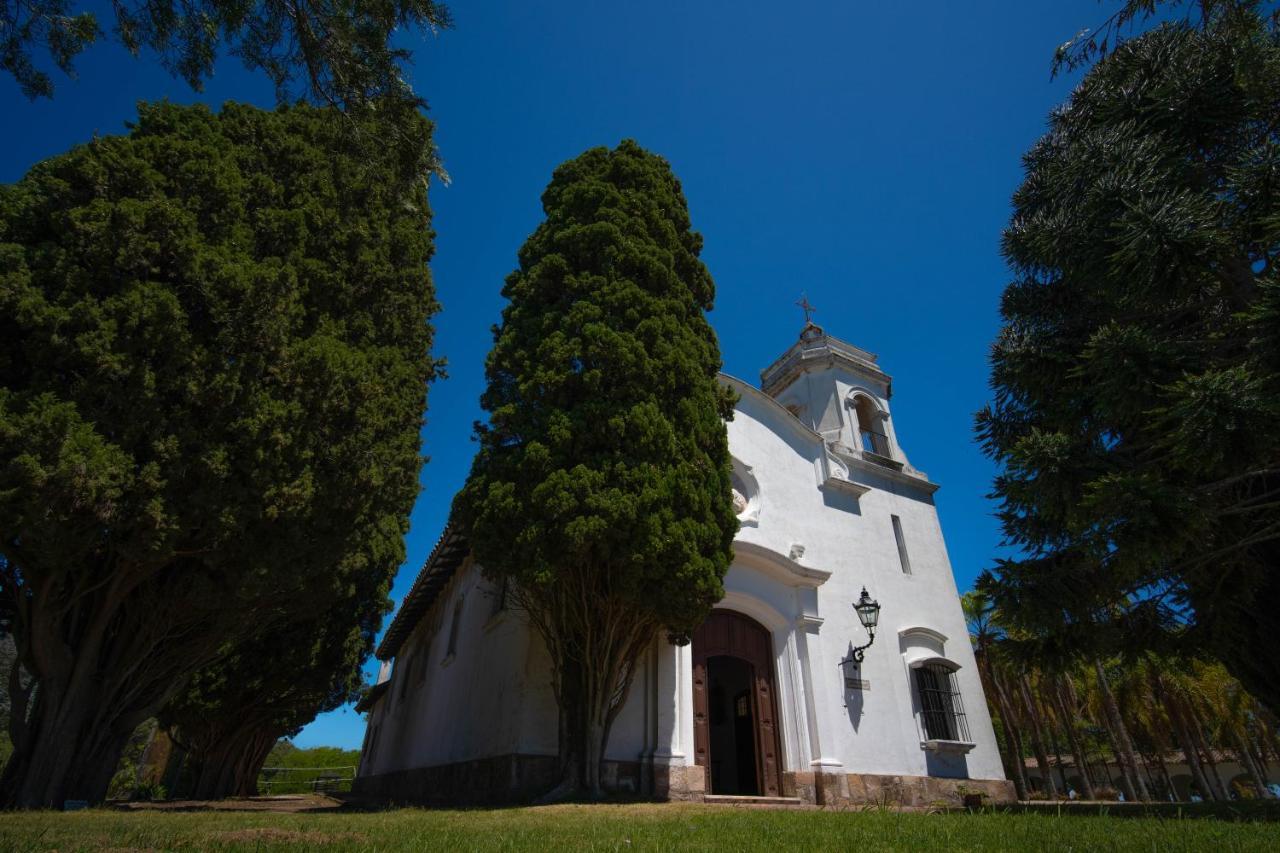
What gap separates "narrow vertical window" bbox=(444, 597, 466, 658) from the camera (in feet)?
48.5

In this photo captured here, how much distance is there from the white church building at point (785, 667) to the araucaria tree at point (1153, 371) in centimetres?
446

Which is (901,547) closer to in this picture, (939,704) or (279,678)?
(939,704)

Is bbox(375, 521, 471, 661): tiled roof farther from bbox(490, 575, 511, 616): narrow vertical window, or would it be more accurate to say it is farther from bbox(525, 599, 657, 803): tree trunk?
bbox(525, 599, 657, 803): tree trunk

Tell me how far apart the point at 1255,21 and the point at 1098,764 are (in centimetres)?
4452

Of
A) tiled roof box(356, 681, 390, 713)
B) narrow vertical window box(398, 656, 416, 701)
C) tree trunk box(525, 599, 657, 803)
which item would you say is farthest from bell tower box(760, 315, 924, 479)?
tiled roof box(356, 681, 390, 713)

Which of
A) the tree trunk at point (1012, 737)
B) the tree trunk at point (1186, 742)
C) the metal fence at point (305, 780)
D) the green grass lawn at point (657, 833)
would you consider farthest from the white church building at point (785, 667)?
the metal fence at point (305, 780)

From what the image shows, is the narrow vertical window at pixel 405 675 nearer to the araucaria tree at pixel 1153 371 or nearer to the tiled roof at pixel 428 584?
the tiled roof at pixel 428 584

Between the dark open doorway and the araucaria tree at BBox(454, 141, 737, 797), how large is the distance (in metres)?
5.44

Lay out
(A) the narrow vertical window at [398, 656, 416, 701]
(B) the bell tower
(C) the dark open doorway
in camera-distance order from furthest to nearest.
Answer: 1. (A) the narrow vertical window at [398, 656, 416, 701]
2. (B) the bell tower
3. (C) the dark open doorway

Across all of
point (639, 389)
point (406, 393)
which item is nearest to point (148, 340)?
point (406, 393)

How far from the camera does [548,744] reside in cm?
965

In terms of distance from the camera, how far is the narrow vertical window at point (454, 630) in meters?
14.8

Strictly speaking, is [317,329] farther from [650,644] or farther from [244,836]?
[650,644]

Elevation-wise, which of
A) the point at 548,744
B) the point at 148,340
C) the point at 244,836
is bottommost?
the point at 244,836
